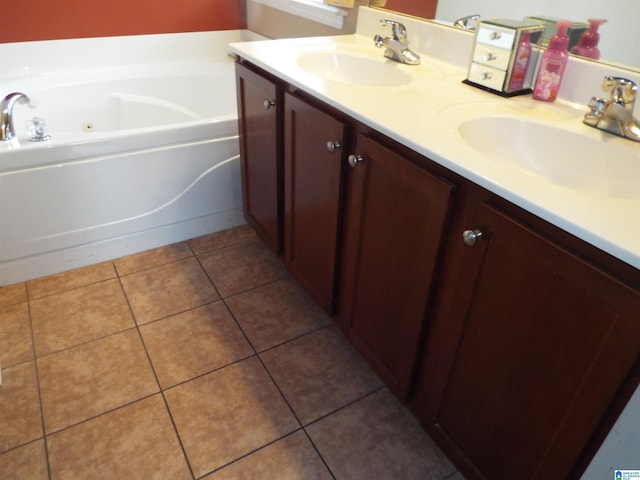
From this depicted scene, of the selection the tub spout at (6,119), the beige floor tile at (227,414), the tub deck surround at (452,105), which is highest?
the tub deck surround at (452,105)

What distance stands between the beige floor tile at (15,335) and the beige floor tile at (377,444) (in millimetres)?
1000

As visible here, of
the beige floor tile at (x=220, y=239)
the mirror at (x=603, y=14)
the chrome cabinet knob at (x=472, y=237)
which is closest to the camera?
A: the chrome cabinet knob at (x=472, y=237)

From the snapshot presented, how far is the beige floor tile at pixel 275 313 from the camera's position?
5.63 feet

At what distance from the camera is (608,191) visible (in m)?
1.05

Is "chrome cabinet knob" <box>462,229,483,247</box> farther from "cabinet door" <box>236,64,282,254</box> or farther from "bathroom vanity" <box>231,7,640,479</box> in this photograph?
"cabinet door" <box>236,64,282,254</box>

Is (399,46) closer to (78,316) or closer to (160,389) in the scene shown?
(160,389)

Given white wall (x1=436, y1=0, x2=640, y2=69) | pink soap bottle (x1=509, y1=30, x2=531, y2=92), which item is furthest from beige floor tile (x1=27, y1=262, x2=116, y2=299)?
white wall (x1=436, y1=0, x2=640, y2=69)

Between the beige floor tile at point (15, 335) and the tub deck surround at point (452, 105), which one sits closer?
the tub deck surround at point (452, 105)

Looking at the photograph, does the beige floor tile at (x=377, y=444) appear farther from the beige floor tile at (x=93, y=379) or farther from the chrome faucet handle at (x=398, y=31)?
the chrome faucet handle at (x=398, y=31)

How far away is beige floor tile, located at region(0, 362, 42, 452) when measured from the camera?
133cm

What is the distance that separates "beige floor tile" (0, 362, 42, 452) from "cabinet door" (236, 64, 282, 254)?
929 millimetres

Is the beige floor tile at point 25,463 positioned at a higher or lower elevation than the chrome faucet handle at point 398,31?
lower

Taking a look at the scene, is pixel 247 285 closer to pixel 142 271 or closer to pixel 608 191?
pixel 142 271

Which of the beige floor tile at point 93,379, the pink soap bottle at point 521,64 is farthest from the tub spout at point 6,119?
the pink soap bottle at point 521,64
